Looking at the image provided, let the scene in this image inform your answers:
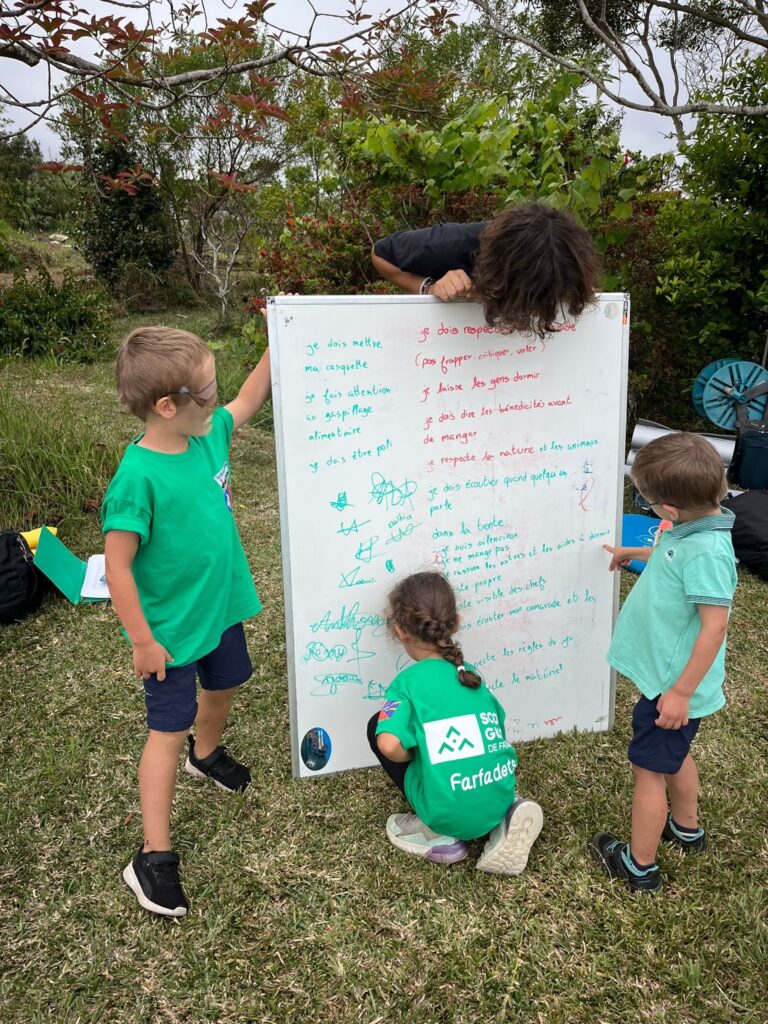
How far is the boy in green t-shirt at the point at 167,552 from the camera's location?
1.75 meters

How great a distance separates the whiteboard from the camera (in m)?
2.04

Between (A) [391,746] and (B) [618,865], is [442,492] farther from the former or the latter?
(B) [618,865]

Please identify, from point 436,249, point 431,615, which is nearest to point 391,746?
point 431,615

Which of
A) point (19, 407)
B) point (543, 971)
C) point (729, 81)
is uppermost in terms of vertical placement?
point (729, 81)

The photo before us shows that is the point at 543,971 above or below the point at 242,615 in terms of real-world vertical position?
below

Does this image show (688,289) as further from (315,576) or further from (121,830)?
(121,830)

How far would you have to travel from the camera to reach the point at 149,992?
1.71 metres

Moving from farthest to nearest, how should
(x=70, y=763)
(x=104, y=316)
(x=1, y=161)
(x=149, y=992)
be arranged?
(x=1, y=161), (x=104, y=316), (x=70, y=763), (x=149, y=992)

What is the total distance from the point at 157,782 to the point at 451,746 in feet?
2.77

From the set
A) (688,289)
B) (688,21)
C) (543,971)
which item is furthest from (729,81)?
(688,21)

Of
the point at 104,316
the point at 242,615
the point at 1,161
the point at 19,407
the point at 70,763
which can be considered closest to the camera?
the point at 242,615

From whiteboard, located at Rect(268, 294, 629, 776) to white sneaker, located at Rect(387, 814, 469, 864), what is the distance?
277mm

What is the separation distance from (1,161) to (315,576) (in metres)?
15.5

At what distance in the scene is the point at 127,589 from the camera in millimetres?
1721
